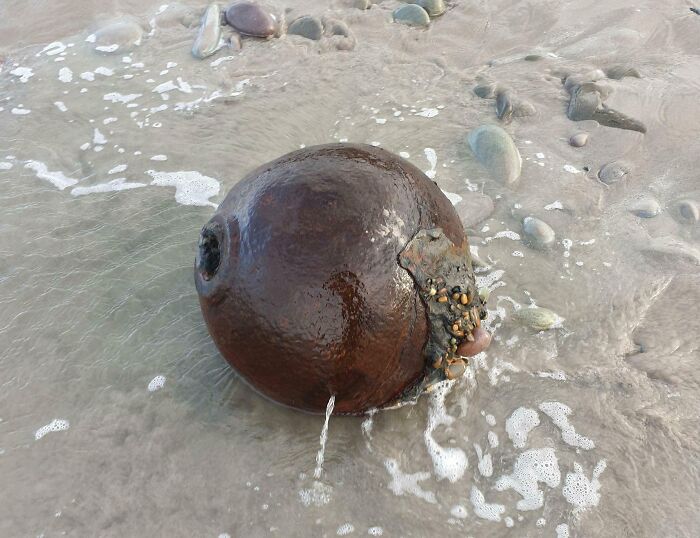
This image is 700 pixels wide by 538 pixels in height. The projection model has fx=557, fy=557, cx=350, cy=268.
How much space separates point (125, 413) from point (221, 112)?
321cm

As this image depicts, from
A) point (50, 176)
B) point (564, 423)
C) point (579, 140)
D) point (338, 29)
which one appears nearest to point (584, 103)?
point (579, 140)

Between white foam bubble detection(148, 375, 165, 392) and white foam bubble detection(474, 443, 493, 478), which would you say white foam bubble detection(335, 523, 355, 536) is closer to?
white foam bubble detection(474, 443, 493, 478)

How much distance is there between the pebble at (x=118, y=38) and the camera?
→ 6.25m

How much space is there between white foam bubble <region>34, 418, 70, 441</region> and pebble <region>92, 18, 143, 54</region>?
4.56 m

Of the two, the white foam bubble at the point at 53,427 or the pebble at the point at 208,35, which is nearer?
the white foam bubble at the point at 53,427

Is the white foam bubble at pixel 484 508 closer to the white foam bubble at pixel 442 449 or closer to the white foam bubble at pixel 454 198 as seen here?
the white foam bubble at pixel 442 449

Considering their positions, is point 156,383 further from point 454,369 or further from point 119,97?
point 119,97

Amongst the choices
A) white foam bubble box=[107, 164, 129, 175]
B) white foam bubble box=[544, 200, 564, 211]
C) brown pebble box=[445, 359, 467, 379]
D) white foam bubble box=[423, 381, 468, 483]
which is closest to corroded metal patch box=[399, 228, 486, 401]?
brown pebble box=[445, 359, 467, 379]

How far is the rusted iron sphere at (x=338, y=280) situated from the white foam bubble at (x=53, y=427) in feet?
3.63

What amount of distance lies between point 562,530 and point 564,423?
1.94ft

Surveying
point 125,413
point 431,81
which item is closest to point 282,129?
point 431,81

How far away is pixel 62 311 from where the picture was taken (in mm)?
3693

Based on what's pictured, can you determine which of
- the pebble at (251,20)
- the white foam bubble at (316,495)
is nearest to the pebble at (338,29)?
the pebble at (251,20)

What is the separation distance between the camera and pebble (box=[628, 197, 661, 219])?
4.30 metres
